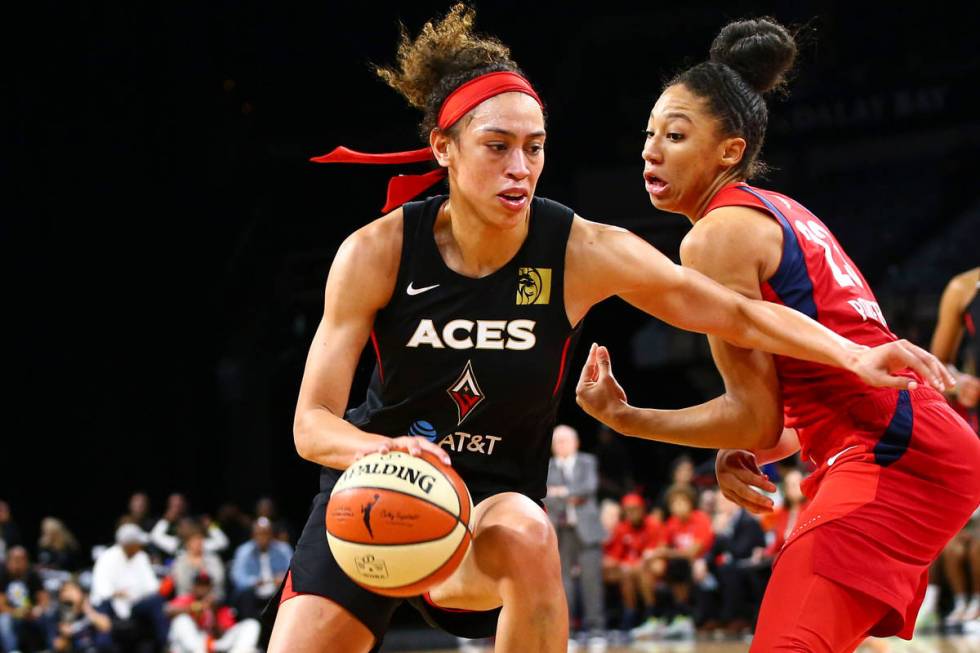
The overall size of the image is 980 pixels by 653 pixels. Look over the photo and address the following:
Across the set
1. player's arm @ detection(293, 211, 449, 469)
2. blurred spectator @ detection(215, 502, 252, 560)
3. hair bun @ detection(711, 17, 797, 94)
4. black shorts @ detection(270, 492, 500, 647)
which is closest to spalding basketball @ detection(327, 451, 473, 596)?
player's arm @ detection(293, 211, 449, 469)

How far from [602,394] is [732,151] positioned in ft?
2.35

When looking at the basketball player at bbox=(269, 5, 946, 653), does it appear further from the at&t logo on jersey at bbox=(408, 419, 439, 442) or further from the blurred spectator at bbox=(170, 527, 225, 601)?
the blurred spectator at bbox=(170, 527, 225, 601)

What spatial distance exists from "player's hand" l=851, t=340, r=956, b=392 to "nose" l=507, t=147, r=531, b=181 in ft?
2.89

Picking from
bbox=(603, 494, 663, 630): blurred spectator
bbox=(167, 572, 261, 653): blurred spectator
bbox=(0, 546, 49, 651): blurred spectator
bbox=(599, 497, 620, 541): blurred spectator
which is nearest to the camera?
bbox=(167, 572, 261, 653): blurred spectator

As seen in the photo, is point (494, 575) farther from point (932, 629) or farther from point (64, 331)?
point (64, 331)

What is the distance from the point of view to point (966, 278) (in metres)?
5.40

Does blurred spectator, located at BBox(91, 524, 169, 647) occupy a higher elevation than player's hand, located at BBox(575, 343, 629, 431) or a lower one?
lower

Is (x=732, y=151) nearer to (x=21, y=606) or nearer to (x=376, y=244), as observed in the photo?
(x=376, y=244)

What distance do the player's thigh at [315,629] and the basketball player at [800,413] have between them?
2.83 ft

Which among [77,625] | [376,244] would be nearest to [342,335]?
[376,244]

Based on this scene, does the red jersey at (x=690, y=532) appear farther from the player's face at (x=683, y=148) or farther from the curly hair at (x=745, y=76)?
the player's face at (x=683, y=148)

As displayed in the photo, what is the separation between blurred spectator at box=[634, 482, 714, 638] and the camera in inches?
450

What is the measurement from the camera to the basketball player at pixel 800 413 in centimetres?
287

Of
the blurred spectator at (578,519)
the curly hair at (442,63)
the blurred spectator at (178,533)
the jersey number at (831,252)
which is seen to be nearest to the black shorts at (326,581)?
the curly hair at (442,63)
